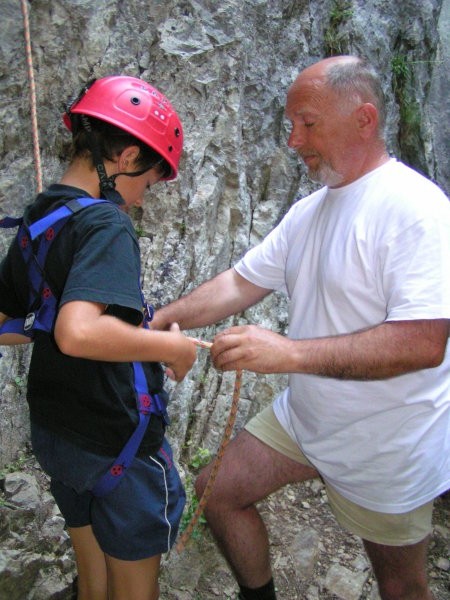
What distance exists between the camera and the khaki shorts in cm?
251

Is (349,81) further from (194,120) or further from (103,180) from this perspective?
(194,120)

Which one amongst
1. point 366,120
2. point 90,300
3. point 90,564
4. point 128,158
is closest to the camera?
point 90,300

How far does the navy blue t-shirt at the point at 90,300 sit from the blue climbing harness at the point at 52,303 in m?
0.02

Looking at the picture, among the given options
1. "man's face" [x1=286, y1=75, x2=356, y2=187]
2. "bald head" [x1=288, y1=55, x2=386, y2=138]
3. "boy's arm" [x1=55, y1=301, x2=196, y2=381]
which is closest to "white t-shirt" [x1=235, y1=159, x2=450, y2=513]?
"man's face" [x1=286, y1=75, x2=356, y2=187]

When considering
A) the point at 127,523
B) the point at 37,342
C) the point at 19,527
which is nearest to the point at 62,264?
the point at 37,342

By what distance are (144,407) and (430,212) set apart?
1.41 meters

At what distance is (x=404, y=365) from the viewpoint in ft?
7.22

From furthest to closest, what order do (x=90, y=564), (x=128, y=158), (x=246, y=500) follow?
1. (x=246, y=500)
2. (x=90, y=564)
3. (x=128, y=158)

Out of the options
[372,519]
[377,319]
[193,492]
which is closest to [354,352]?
[377,319]

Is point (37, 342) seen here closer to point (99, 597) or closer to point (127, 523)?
point (127, 523)

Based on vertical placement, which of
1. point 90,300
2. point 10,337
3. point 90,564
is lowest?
point 90,564

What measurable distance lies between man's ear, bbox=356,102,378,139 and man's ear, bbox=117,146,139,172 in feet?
3.75

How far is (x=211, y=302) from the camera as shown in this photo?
10.1 ft

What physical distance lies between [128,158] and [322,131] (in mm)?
1044
